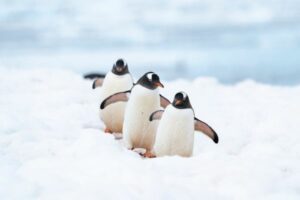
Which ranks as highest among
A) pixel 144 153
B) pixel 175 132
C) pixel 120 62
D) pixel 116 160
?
pixel 120 62

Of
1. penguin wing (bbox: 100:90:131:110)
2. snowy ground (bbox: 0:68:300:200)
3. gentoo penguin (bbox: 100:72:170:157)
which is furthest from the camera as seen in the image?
penguin wing (bbox: 100:90:131:110)

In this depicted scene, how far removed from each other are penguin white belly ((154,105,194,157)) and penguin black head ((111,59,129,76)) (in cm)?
130

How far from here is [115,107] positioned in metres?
7.98

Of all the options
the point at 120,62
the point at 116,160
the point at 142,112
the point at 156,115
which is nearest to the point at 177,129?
the point at 156,115

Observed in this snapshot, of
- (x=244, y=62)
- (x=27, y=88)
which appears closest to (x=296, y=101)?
(x=27, y=88)

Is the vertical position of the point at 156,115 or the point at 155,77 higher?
the point at 155,77

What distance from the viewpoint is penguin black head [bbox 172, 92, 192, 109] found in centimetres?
666

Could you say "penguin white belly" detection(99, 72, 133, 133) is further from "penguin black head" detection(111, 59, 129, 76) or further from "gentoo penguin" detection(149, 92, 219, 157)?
"gentoo penguin" detection(149, 92, 219, 157)

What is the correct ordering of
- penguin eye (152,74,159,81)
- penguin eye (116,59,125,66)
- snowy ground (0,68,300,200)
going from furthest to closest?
penguin eye (116,59,125,66)
penguin eye (152,74,159,81)
snowy ground (0,68,300,200)

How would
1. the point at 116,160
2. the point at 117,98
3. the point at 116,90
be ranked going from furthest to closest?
the point at 116,90 → the point at 117,98 → the point at 116,160

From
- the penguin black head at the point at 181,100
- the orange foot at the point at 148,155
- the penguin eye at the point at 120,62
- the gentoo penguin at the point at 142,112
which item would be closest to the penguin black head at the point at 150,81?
the gentoo penguin at the point at 142,112

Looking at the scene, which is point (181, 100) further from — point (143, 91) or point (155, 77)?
point (143, 91)

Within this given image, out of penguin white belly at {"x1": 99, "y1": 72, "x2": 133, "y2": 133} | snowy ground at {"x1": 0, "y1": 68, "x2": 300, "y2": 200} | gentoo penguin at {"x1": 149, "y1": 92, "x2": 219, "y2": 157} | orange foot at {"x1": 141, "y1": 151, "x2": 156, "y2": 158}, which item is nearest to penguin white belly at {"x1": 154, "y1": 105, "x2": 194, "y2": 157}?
gentoo penguin at {"x1": 149, "y1": 92, "x2": 219, "y2": 157}

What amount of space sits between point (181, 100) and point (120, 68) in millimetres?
1525
